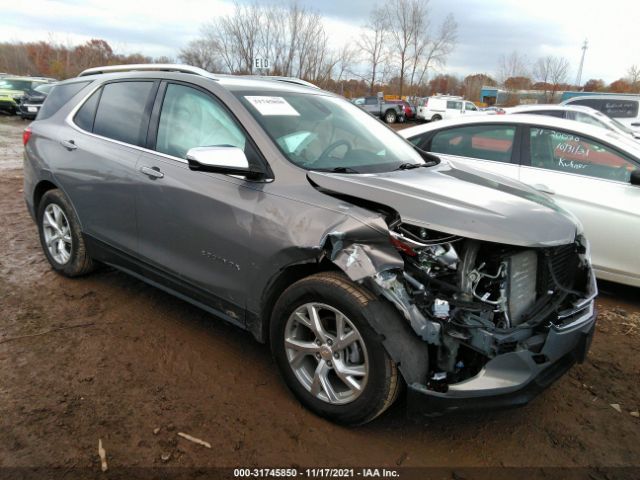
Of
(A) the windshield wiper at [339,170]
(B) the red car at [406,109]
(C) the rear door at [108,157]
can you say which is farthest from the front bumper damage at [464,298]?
(B) the red car at [406,109]

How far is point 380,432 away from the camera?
2.56 m

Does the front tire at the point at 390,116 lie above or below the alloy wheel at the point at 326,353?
above

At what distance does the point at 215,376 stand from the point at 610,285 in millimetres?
4056

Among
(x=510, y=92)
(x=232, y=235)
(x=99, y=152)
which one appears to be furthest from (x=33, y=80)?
(x=510, y=92)

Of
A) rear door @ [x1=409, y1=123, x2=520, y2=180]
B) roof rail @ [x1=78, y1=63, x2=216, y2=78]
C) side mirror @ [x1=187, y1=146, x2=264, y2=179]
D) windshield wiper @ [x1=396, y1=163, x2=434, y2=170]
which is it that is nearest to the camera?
side mirror @ [x1=187, y1=146, x2=264, y2=179]

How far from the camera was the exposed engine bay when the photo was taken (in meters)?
2.21

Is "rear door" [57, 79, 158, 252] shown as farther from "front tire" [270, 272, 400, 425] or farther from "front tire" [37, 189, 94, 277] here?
"front tire" [270, 272, 400, 425]

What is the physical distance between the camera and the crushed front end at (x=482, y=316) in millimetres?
2174

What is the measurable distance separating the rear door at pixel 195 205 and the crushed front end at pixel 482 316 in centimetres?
93

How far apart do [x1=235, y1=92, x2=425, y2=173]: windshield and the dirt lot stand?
1.39 meters

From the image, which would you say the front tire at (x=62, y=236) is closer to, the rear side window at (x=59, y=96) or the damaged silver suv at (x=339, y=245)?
the damaged silver suv at (x=339, y=245)

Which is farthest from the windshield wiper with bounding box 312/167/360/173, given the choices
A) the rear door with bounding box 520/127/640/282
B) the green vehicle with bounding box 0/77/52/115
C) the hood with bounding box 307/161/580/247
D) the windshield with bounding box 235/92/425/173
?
the green vehicle with bounding box 0/77/52/115

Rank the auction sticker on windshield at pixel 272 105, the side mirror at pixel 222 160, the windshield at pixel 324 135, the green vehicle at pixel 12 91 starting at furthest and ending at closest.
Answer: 1. the green vehicle at pixel 12 91
2. the auction sticker on windshield at pixel 272 105
3. the windshield at pixel 324 135
4. the side mirror at pixel 222 160

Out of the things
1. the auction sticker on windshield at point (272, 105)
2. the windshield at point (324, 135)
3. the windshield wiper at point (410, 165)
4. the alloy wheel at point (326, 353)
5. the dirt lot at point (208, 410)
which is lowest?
the dirt lot at point (208, 410)
